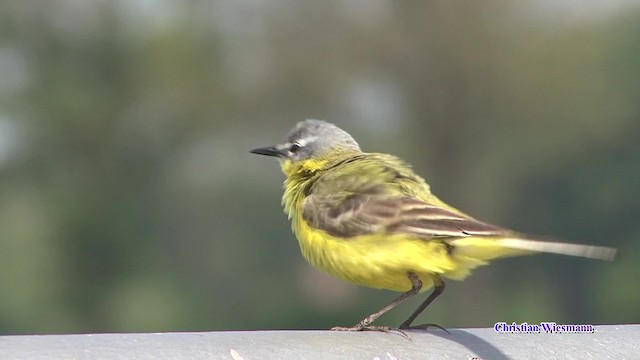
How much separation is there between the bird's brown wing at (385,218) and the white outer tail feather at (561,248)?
0.07 m

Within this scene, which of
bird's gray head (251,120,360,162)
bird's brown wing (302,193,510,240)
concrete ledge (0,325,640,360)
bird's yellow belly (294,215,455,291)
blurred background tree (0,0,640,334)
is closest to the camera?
concrete ledge (0,325,640,360)

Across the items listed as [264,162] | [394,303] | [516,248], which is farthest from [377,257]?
[264,162]

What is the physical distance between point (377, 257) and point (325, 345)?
72 centimetres

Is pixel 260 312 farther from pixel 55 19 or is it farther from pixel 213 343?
pixel 213 343

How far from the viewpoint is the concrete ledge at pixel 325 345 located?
1.41m

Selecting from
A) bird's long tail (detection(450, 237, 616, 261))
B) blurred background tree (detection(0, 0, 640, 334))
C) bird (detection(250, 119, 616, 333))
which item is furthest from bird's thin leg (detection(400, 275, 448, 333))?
blurred background tree (detection(0, 0, 640, 334))

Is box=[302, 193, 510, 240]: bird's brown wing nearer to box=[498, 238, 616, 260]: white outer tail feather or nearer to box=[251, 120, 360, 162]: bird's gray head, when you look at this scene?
box=[498, 238, 616, 260]: white outer tail feather

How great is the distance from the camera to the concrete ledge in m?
1.41

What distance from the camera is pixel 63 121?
7449mm

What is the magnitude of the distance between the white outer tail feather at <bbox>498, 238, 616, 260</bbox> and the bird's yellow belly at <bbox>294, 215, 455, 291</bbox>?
0.26 metres

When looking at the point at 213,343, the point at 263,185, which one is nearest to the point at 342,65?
the point at 263,185

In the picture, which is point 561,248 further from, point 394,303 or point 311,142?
point 311,142

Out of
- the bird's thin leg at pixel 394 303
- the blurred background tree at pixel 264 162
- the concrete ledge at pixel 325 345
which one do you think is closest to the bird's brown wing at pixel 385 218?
the bird's thin leg at pixel 394 303

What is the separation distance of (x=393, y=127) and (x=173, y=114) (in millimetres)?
1822
